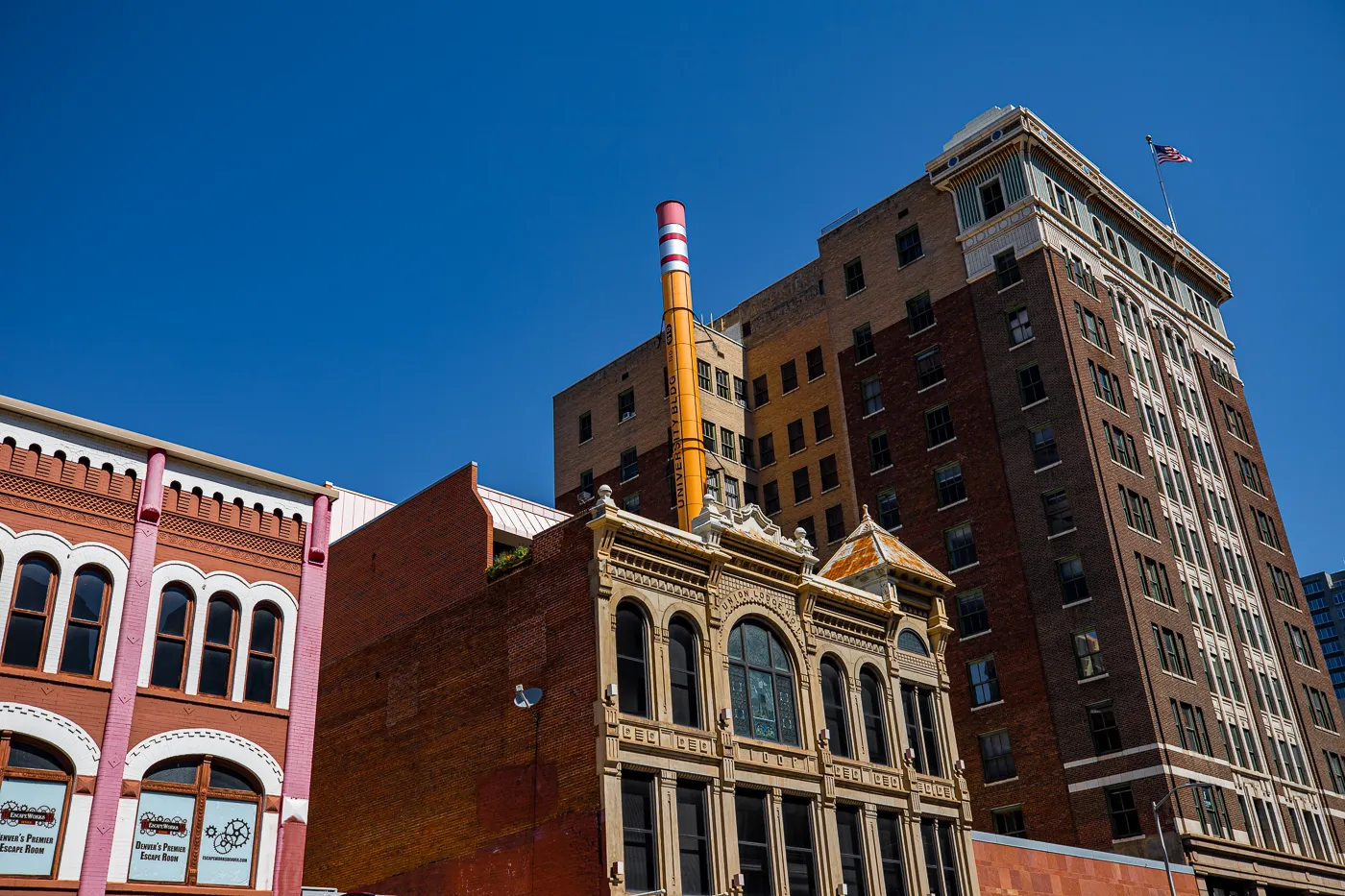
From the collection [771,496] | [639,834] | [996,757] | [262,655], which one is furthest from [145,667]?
[771,496]

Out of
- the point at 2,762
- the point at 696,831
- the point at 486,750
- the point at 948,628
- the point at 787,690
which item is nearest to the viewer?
the point at 2,762

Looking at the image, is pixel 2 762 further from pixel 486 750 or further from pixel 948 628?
pixel 948 628

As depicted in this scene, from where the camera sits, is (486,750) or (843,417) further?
(843,417)

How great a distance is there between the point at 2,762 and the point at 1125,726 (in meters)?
41.3

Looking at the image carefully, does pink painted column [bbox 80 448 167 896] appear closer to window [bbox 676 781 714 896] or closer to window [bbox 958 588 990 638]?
window [bbox 676 781 714 896]

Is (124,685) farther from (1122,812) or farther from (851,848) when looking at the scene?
(1122,812)

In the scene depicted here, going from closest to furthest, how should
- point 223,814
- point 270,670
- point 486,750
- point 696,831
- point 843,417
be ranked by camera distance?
point 223,814 < point 270,670 < point 696,831 < point 486,750 < point 843,417

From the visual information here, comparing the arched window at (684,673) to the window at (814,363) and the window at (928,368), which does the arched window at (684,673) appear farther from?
the window at (814,363)

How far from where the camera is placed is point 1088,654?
51.4 m

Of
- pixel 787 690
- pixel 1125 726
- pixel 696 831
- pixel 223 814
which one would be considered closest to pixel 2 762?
pixel 223 814

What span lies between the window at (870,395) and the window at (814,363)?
13.4ft

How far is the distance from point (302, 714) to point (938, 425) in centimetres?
4201

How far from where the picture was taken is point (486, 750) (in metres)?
31.2

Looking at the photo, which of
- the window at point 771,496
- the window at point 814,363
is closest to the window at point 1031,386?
the window at point 814,363
